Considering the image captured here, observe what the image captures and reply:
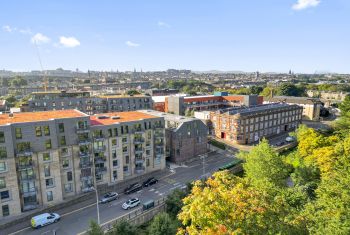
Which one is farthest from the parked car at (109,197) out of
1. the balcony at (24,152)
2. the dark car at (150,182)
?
the balcony at (24,152)

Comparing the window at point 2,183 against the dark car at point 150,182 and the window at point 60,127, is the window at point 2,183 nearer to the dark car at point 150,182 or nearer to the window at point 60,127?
the window at point 60,127

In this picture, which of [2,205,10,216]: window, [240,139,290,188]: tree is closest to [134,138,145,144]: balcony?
[240,139,290,188]: tree

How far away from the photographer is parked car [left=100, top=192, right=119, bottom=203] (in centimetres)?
5134

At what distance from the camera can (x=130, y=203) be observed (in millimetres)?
48906

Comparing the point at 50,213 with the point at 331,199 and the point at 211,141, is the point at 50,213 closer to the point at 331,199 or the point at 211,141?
the point at 331,199

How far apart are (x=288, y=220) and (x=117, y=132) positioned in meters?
43.4

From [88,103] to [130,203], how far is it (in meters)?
66.8

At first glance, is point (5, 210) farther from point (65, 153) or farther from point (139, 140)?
point (139, 140)

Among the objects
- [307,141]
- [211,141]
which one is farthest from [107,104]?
[307,141]

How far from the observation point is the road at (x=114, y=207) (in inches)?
1687

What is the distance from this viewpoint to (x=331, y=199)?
28.8 metres

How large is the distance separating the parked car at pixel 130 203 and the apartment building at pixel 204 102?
230 ft

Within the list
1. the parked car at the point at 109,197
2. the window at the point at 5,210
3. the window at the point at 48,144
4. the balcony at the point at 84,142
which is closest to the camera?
the window at the point at 5,210

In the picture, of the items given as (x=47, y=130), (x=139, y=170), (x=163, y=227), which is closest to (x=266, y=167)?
(x=163, y=227)
